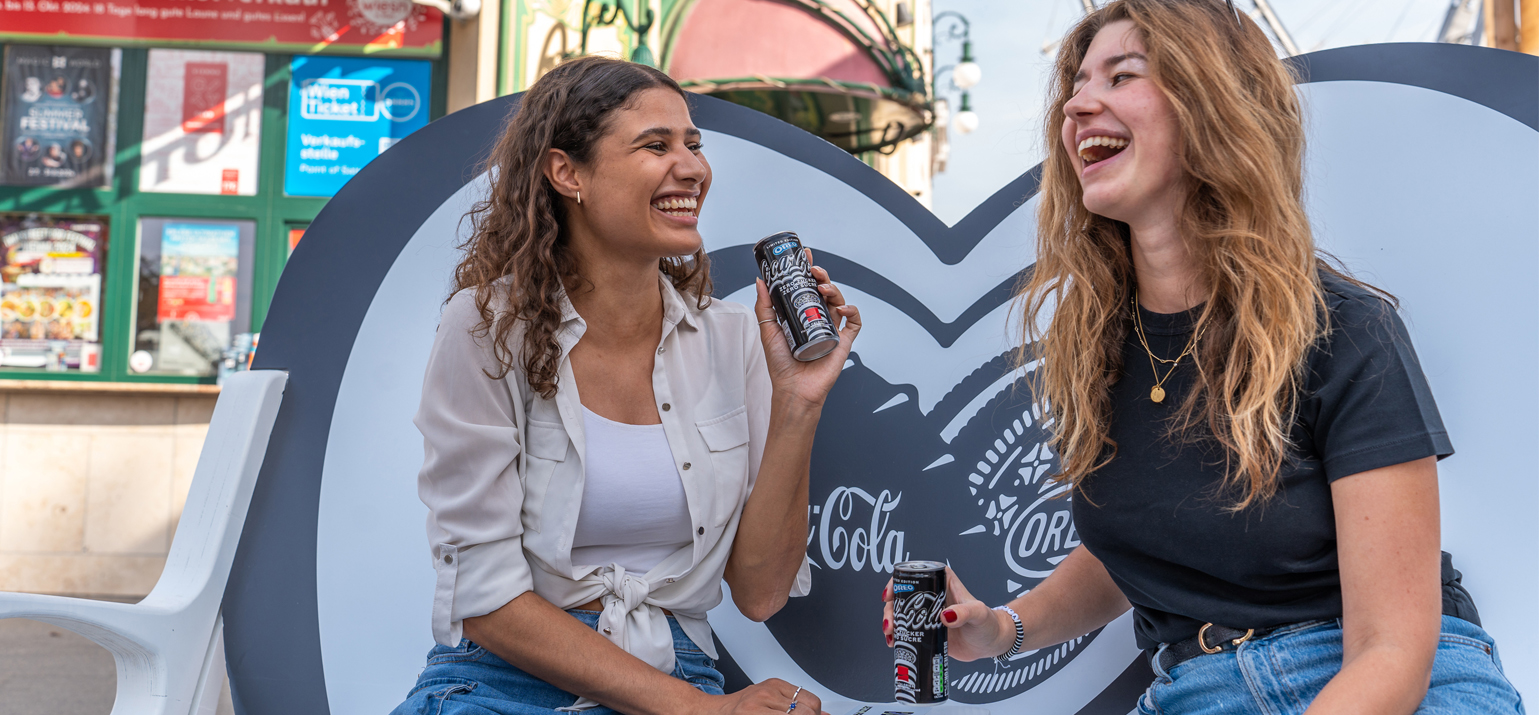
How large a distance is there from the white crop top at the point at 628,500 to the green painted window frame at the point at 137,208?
470cm

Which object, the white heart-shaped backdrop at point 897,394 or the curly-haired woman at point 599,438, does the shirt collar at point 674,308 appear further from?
the white heart-shaped backdrop at point 897,394

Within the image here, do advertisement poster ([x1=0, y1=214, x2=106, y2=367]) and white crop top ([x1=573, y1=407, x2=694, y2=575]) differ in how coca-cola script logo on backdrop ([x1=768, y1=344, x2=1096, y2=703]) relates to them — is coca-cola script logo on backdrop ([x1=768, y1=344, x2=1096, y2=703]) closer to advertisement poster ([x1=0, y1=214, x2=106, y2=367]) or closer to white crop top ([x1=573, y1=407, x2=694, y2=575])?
white crop top ([x1=573, y1=407, x2=694, y2=575])

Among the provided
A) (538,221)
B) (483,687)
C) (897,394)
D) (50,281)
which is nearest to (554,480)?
(483,687)

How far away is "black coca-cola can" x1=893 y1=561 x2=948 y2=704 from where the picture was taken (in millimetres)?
1564

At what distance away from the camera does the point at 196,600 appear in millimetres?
2102

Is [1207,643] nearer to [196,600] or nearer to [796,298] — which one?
[796,298]

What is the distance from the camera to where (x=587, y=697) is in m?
1.71

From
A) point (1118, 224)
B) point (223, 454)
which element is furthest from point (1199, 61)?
point (223, 454)

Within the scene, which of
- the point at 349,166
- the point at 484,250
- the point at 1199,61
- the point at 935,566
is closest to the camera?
the point at 1199,61

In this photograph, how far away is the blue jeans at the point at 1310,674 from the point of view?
1374 millimetres

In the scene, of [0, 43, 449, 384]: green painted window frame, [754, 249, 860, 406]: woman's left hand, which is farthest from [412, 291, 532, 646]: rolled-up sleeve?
[0, 43, 449, 384]: green painted window frame

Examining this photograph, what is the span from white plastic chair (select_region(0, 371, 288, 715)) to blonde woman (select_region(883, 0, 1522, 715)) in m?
1.49

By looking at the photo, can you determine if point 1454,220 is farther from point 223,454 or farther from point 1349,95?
point 223,454

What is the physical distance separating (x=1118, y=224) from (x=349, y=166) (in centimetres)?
525
